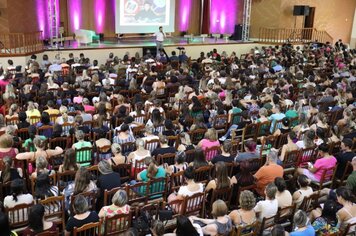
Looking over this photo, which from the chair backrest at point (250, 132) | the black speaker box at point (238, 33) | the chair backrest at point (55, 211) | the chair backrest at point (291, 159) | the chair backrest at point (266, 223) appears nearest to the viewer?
the chair backrest at point (266, 223)

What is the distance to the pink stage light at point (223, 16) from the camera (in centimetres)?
2444

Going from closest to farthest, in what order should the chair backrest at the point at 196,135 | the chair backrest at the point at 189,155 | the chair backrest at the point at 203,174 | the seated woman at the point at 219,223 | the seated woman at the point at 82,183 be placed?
the seated woman at the point at 219,223 → the seated woman at the point at 82,183 → the chair backrest at the point at 203,174 → the chair backrest at the point at 189,155 → the chair backrest at the point at 196,135

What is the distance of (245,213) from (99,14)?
18.4 meters

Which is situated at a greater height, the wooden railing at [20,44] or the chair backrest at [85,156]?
the wooden railing at [20,44]

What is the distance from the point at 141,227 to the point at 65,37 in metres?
16.1

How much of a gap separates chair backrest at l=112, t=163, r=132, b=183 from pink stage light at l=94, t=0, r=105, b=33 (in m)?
16.6

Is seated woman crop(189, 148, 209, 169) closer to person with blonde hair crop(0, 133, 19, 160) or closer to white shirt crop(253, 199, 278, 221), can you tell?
white shirt crop(253, 199, 278, 221)

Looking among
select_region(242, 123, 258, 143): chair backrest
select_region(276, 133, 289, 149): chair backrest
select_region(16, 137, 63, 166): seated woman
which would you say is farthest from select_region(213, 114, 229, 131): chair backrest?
select_region(16, 137, 63, 166): seated woman

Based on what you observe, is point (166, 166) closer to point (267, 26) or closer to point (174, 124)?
point (174, 124)

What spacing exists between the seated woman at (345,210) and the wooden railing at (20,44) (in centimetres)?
1281

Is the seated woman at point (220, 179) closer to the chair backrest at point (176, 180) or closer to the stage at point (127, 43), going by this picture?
the chair backrest at point (176, 180)

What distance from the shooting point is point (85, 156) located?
635 centimetres

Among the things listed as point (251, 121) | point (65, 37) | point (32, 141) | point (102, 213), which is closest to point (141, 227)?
point (102, 213)

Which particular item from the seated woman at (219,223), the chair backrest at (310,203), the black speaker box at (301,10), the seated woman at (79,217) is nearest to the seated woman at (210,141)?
the chair backrest at (310,203)
